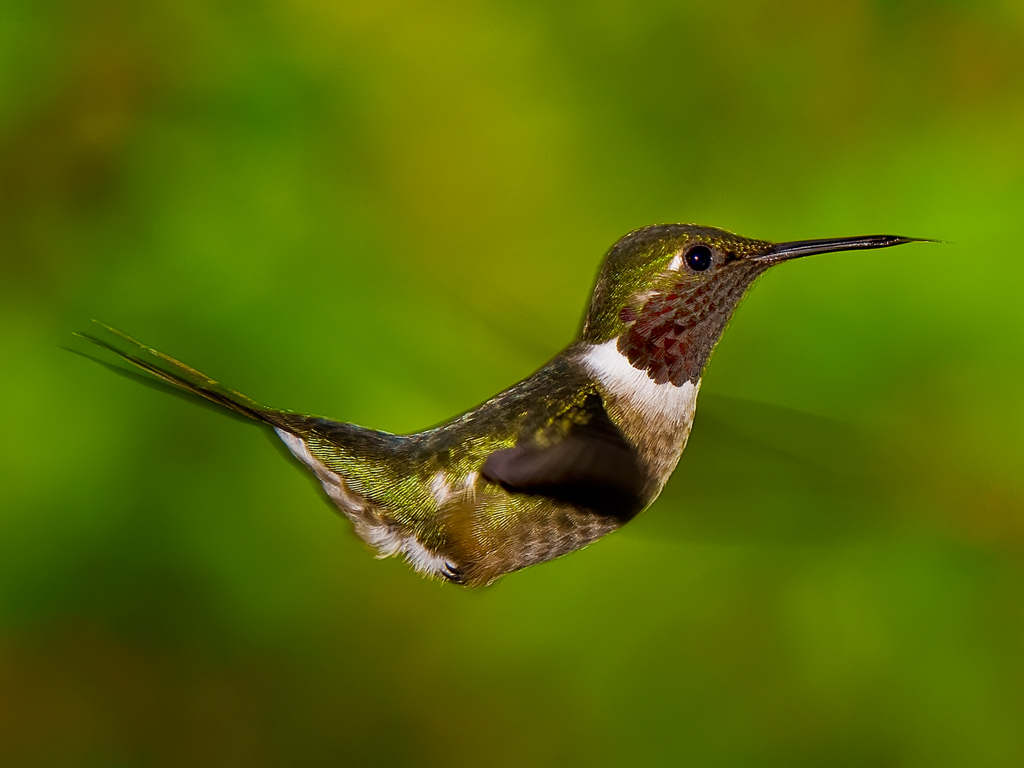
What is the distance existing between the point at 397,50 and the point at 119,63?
0.93 ft

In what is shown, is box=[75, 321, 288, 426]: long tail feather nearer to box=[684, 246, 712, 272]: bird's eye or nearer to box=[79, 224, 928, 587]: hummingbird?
box=[79, 224, 928, 587]: hummingbird

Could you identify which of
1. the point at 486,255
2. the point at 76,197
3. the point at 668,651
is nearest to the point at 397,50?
the point at 486,255

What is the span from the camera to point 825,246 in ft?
1.62

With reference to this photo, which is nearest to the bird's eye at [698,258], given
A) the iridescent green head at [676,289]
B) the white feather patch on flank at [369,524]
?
the iridescent green head at [676,289]

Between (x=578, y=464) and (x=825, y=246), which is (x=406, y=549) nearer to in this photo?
(x=578, y=464)

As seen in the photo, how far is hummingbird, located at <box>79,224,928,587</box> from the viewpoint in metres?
0.49

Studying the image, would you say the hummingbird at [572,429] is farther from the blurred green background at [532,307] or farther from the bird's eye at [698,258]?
the blurred green background at [532,307]

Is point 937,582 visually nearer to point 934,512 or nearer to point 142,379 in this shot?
point 934,512

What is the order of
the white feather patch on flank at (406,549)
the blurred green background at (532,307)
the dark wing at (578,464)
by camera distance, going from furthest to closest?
1. the blurred green background at (532,307)
2. the white feather patch on flank at (406,549)
3. the dark wing at (578,464)

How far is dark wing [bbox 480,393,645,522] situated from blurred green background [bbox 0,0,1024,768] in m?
0.53

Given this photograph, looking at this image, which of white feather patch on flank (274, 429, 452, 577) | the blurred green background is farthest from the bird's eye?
the blurred green background

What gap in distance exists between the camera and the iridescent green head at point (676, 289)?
519mm

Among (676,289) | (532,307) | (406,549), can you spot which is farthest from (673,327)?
(532,307)

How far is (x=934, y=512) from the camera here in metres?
1.10
